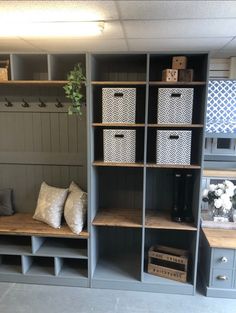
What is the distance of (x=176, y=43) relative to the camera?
9.13ft

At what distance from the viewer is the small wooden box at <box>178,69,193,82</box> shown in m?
2.38

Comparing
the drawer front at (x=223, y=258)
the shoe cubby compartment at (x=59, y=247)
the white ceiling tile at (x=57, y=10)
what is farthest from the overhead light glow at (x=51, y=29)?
the drawer front at (x=223, y=258)

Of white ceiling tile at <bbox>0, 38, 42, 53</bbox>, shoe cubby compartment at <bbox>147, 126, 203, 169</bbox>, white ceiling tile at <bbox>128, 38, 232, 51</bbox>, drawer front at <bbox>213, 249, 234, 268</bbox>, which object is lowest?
drawer front at <bbox>213, 249, 234, 268</bbox>

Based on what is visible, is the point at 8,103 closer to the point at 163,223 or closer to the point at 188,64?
the point at 188,64

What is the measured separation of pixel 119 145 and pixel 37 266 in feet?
5.18

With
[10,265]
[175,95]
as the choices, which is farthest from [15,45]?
[10,265]

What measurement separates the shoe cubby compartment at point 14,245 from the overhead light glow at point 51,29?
6.71ft

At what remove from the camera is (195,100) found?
8.55 ft

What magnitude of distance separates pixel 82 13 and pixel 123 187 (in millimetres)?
1785

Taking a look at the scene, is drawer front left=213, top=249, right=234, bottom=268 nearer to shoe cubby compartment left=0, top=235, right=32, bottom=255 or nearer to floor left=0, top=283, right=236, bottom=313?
floor left=0, top=283, right=236, bottom=313

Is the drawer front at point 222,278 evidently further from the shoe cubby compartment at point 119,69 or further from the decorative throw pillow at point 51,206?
the shoe cubby compartment at point 119,69

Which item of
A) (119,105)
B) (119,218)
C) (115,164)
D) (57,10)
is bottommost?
(119,218)

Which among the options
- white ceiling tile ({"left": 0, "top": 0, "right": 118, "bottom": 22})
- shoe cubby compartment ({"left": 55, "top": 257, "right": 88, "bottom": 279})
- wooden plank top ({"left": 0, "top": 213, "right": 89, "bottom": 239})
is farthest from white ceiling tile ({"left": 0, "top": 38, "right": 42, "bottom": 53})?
shoe cubby compartment ({"left": 55, "top": 257, "right": 88, "bottom": 279})

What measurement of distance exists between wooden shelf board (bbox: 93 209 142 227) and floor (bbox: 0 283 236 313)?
666 millimetres
